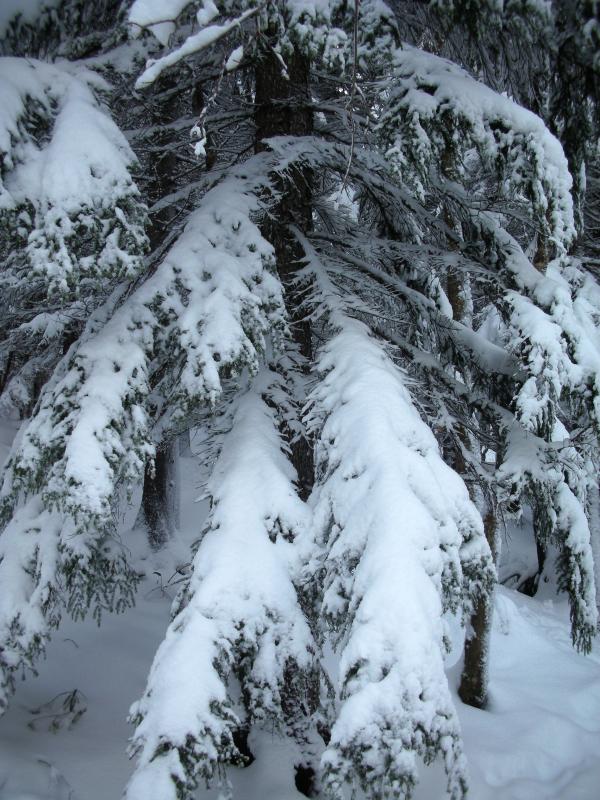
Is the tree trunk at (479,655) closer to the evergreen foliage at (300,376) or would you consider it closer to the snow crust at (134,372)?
the evergreen foliage at (300,376)

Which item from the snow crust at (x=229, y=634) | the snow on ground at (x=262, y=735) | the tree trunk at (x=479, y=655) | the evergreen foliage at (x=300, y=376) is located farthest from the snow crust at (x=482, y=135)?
the snow on ground at (x=262, y=735)

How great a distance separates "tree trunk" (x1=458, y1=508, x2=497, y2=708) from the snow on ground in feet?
0.62

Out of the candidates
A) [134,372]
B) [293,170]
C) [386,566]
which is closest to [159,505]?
[134,372]

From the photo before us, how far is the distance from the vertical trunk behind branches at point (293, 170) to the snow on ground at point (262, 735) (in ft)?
8.72

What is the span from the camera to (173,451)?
8711mm

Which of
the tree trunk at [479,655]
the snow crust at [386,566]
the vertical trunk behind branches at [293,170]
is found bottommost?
the tree trunk at [479,655]

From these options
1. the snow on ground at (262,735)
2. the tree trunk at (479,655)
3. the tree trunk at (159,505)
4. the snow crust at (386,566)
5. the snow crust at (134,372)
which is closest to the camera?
the snow crust at (386,566)

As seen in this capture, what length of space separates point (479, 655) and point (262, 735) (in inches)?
139

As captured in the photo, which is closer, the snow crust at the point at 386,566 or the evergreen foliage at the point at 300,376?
the snow crust at the point at 386,566

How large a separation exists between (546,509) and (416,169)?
2.53m

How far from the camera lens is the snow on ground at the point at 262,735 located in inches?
159

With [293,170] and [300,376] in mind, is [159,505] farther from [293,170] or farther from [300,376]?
[293,170]

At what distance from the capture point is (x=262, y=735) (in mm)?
4789

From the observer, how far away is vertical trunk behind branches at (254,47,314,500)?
468cm
